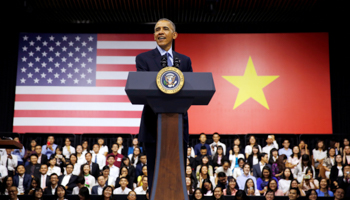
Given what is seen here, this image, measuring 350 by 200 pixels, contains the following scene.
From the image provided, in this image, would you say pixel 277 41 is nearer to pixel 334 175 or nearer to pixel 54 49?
pixel 334 175

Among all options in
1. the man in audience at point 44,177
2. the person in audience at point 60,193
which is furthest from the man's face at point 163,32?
the man in audience at point 44,177

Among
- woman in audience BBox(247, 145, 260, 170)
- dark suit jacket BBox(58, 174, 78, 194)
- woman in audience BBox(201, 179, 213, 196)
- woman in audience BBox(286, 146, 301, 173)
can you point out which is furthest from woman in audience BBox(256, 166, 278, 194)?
dark suit jacket BBox(58, 174, 78, 194)

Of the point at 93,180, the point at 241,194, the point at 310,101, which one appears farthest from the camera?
the point at 310,101

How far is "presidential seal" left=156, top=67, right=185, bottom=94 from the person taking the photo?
224 centimetres

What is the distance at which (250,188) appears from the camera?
23.9ft

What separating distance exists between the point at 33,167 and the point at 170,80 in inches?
255

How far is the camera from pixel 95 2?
9828mm

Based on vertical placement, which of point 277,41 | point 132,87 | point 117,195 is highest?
point 277,41

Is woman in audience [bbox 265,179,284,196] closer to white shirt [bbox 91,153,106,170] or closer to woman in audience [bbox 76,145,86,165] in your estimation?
white shirt [bbox 91,153,106,170]

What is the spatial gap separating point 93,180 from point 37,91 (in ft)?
12.9

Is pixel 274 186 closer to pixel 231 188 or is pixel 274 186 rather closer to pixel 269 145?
pixel 231 188

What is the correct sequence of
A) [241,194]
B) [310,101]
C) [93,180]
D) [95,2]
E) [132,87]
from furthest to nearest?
1. [310,101]
2. [95,2]
3. [93,180]
4. [241,194]
5. [132,87]

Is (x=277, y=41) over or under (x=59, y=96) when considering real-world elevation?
over

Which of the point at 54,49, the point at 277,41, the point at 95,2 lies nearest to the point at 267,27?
the point at 277,41
